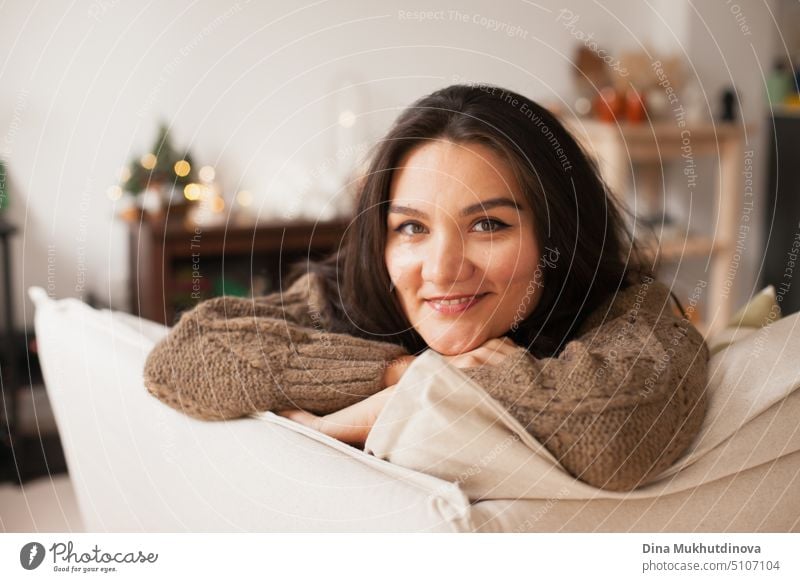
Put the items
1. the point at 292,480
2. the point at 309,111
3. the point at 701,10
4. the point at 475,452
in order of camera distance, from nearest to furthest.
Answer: the point at 475,452 → the point at 292,480 → the point at 309,111 → the point at 701,10

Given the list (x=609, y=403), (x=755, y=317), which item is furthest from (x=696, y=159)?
(x=609, y=403)

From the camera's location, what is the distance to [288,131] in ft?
9.18

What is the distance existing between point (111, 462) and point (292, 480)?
0.36 m

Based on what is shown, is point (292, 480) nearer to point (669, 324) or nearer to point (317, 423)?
point (317, 423)

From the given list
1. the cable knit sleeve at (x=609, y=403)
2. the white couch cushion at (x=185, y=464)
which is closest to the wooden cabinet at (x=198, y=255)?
the white couch cushion at (x=185, y=464)

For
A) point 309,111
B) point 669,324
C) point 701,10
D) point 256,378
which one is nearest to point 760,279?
point 701,10

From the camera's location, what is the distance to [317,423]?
90 centimetres

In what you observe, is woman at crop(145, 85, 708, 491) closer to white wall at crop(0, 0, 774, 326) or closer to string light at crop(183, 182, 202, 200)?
white wall at crop(0, 0, 774, 326)

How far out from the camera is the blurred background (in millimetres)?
2145

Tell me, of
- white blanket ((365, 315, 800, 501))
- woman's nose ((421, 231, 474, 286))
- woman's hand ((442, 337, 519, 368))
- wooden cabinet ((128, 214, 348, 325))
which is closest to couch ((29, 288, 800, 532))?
white blanket ((365, 315, 800, 501))

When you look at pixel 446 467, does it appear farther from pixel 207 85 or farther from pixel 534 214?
pixel 207 85

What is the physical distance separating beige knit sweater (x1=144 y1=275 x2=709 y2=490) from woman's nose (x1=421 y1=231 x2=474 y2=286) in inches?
3.7
